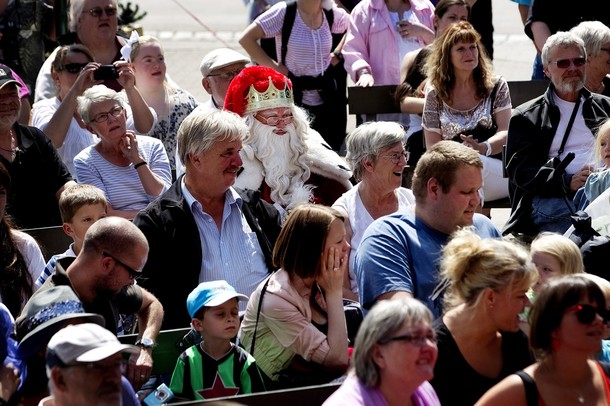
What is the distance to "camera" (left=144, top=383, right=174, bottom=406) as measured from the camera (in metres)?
5.24

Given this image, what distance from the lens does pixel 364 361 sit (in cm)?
430

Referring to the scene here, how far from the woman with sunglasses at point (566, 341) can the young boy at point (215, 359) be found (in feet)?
4.30

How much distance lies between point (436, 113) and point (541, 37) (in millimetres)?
2278

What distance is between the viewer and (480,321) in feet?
15.9

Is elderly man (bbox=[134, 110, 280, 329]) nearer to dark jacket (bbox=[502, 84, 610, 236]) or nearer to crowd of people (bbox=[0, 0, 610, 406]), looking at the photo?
crowd of people (bbox=[0, 0, 610, 406])

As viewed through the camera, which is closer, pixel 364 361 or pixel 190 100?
pixel 364 361

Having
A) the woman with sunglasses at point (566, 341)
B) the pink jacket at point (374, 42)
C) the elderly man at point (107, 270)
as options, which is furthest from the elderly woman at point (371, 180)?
the pink jacket at point (374, 42)

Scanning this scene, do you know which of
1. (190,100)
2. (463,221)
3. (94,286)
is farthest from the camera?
(190,100)

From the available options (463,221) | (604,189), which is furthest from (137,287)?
(604,189)

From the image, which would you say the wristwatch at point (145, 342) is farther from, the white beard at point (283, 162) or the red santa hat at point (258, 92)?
the red santa hat at point (258, 92)

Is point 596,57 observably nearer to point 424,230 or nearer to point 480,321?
point 424,230

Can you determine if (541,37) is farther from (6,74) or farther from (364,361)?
(364,361)

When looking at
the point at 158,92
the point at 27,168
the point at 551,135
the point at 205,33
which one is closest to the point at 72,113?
the point at 158,92

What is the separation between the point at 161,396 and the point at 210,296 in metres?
0.49
